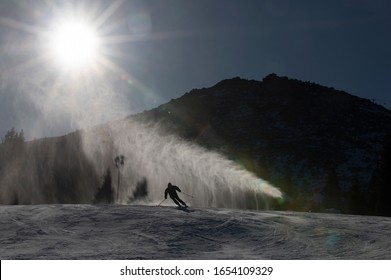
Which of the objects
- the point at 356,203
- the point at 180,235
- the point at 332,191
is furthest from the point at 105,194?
the point at 180,235

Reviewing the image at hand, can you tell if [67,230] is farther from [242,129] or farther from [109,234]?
[242,129]

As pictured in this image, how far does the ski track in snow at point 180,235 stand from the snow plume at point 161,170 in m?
43.8

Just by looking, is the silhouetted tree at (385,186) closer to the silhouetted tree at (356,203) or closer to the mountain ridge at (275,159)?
the mountain ridge at (275,159)

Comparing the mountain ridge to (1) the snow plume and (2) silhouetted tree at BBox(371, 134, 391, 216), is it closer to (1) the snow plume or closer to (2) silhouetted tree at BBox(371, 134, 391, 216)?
(2) silhouetted tree at BBox(371, 134, 391, 216)

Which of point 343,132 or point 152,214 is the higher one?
point 343,132

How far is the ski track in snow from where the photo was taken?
14.4 meters

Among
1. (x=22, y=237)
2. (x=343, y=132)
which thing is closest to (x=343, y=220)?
(x=22, y=237)

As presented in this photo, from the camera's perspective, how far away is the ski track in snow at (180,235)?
14.4 m

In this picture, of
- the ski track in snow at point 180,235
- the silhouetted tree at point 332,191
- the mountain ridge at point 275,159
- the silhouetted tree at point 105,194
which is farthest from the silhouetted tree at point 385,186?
the silhouetted tree at point 105,194

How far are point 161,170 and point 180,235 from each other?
62680mm

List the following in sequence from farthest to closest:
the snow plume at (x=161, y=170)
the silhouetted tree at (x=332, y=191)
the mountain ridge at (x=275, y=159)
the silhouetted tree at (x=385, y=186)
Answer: the silhouetted tree at (x=332, y=191) < the mountain ridge at (x=275, y=159) < the snow plume at (x=161, y=170) < the silhouetted tree at (x=385, y=186)

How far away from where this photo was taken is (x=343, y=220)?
73.3ft
